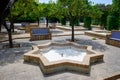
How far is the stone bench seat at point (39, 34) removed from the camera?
16.5 m

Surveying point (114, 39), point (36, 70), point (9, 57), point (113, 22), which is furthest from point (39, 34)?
point (113, 22)

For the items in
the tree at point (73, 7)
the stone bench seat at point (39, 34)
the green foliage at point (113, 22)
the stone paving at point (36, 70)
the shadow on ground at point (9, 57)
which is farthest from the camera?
the green foliage at point (113, 22)

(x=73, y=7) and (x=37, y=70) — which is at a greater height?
(x=73, y=7)

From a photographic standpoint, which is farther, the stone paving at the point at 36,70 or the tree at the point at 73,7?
the tree at the point at 73,7

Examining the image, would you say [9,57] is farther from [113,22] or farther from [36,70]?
[113,22]

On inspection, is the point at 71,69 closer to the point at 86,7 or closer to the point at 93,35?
the point at 86,7

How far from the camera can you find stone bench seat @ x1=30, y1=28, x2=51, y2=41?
648 inches

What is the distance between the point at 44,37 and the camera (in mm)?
16906

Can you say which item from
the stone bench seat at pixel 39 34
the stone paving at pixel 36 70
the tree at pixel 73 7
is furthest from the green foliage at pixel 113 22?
→ the stone paving at pixel 36 70

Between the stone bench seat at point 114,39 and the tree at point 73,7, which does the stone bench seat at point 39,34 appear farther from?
the stone bench seat at point 114,39

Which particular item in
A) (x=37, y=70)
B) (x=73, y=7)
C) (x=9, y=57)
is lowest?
(x=37, y=70)

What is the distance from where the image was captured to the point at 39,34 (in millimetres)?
16734

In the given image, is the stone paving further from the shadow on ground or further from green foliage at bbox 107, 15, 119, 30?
green foliage at bbox 107, 15, 119, 30

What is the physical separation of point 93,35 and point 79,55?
359 inches
